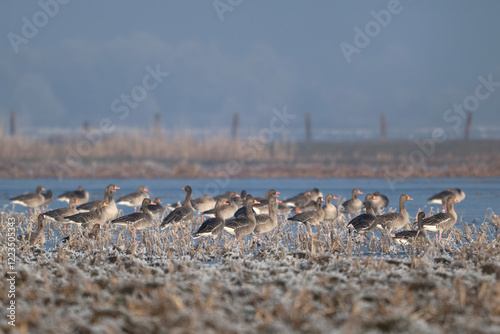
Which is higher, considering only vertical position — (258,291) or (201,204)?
(201,204)

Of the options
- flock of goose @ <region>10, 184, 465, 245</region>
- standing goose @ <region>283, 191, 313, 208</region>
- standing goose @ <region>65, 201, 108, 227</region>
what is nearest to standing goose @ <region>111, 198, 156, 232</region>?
flock of goose @ <region>10, 184, 465, 245</region>

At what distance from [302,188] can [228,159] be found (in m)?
15.1

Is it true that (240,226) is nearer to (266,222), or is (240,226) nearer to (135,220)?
(266,222)

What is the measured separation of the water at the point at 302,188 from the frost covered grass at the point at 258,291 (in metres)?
8.63

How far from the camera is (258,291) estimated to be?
6.94m

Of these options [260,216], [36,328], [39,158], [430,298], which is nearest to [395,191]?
[260,216]

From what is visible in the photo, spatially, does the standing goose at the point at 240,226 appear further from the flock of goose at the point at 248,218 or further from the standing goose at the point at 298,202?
the standing goose at the point at 298,202

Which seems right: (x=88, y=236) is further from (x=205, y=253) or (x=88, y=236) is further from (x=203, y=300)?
(x=203, y=300)

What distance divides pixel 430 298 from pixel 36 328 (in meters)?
4.01

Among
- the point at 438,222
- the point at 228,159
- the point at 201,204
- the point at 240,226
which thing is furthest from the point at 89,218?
the point at 228,159

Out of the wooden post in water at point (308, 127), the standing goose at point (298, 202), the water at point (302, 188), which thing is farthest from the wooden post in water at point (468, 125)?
the standing goose at point (298, 202)

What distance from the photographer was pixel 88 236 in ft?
37.6

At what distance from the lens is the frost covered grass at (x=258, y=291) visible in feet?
18.7

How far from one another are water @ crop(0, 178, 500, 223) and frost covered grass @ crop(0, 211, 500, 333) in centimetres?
863
